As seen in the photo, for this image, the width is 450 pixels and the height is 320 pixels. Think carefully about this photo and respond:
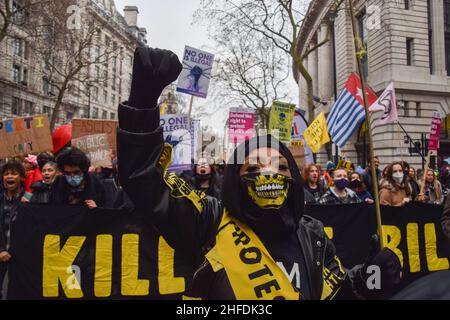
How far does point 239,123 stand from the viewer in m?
12.2

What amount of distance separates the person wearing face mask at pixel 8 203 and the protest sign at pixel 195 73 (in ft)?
10.3

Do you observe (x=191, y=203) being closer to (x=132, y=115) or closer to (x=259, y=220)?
(x=259, y=220)

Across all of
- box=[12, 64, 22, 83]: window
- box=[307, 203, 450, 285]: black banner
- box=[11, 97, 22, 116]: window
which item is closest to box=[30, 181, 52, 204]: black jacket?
box=[307, 203, 450, 285]: black banner

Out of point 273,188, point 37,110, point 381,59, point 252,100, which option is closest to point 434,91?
point 381,59

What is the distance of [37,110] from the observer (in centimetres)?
4019

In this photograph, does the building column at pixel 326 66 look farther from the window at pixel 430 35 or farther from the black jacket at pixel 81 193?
the black jacket at pixel 81 193

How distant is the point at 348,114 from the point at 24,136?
5.95 meters

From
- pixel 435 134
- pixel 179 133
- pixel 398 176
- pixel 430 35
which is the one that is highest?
pixel 430 35

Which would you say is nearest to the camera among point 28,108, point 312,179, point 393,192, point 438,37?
point 393,192

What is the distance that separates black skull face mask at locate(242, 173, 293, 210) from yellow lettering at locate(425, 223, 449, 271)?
3828 millimetres

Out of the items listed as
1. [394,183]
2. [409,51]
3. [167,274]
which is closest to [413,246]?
[394,183]

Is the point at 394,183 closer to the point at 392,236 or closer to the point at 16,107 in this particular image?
the point at 392,236

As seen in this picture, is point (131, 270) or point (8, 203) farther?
point (8, 203)
